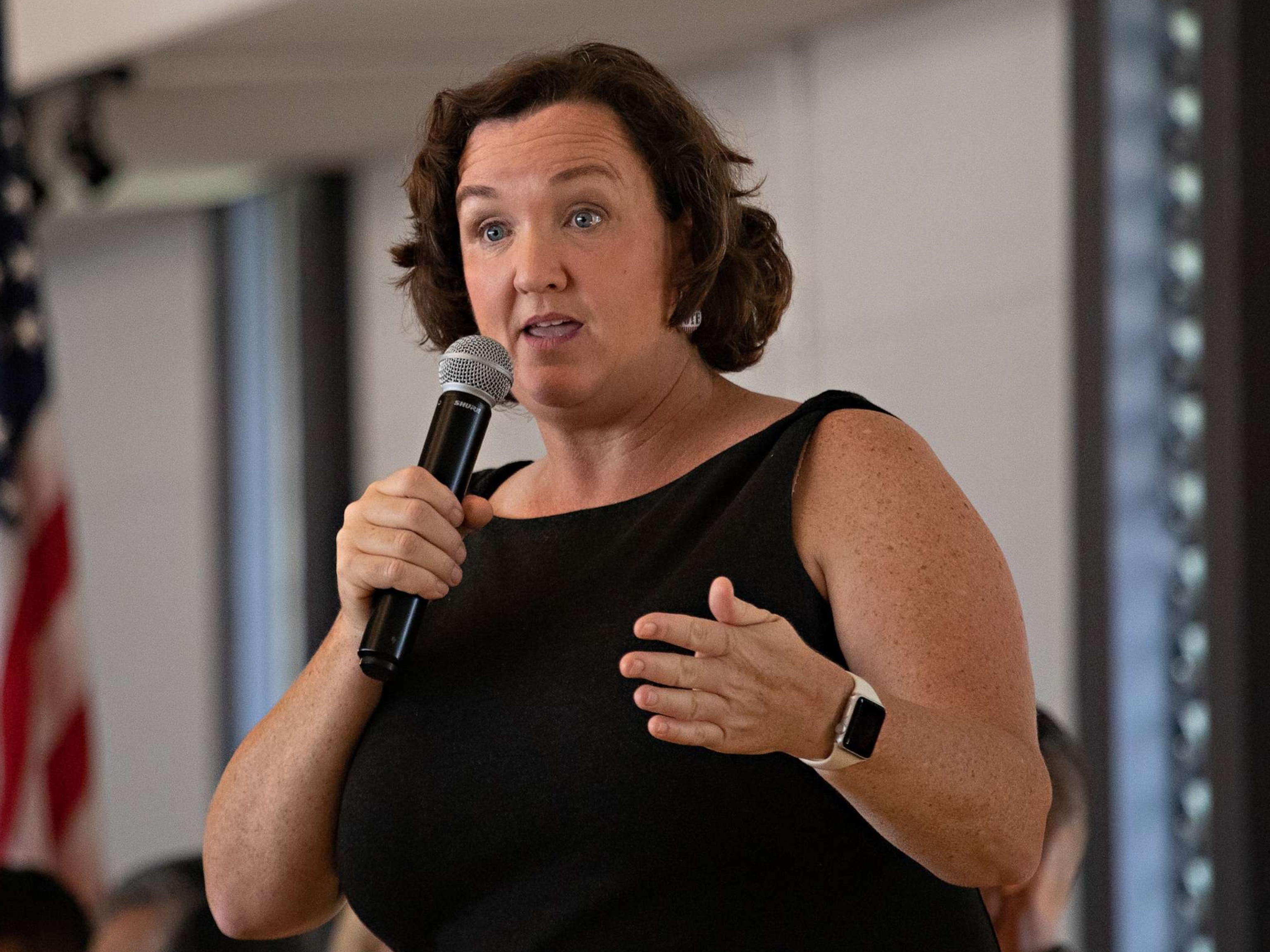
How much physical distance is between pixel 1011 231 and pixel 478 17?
160cm

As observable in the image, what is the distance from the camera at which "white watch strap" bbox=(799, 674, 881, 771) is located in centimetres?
133

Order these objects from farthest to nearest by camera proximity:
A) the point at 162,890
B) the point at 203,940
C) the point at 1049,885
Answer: the point at 162,890, the point at 203,940, the point at 1049,885

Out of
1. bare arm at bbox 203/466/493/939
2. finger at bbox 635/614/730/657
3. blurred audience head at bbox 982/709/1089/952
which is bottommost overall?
blurred audience head at bbox 982/709/1089/952

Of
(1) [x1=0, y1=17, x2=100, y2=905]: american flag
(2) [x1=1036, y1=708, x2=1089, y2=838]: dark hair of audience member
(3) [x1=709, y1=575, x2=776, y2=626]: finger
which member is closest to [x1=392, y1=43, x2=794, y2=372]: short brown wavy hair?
(3) [x1=709, y1=575, x2=776, y2=626]: finger

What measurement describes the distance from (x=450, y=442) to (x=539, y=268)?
0.17m

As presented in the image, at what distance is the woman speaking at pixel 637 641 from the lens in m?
1.42

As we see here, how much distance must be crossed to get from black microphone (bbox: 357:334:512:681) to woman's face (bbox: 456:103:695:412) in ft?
0.08

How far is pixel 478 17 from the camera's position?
4895 mm

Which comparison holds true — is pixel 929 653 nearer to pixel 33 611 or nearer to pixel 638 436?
pixel 638 436

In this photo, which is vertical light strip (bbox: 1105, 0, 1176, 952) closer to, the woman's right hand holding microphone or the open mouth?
the open mouth

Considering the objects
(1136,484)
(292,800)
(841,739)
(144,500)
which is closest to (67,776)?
(144,500)

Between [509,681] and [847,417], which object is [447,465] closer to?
[509,681]

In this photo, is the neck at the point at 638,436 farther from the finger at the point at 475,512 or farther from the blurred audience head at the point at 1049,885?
the blurred audience head at the point at 1049,885

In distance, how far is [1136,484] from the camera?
3.89 m
